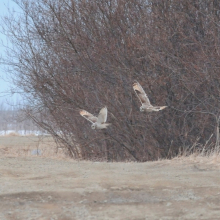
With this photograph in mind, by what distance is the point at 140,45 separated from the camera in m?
15.9

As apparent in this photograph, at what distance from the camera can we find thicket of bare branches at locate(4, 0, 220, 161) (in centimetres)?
1546

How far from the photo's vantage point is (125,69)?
53.6ft

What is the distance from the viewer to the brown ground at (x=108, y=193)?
7.34m

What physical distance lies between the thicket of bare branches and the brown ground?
16.8ft

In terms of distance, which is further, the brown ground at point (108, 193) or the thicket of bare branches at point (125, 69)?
the thicket of bare branches at point (125, 69)

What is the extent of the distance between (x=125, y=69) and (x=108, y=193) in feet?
28.0

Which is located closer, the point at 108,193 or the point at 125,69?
the point at 108,193

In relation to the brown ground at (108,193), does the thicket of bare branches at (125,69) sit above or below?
above

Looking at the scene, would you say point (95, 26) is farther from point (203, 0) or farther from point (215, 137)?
point (215, 137)

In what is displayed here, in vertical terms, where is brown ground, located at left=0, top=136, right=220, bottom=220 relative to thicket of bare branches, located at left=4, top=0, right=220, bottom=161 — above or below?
below

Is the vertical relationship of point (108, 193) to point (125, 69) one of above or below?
below

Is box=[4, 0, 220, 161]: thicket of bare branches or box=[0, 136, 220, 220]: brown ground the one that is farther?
box=[4, 0, 220, 161]: thicket of bare branches

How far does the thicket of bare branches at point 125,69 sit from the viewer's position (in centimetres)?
1546

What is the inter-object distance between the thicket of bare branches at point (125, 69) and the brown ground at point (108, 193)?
5.11 meters
